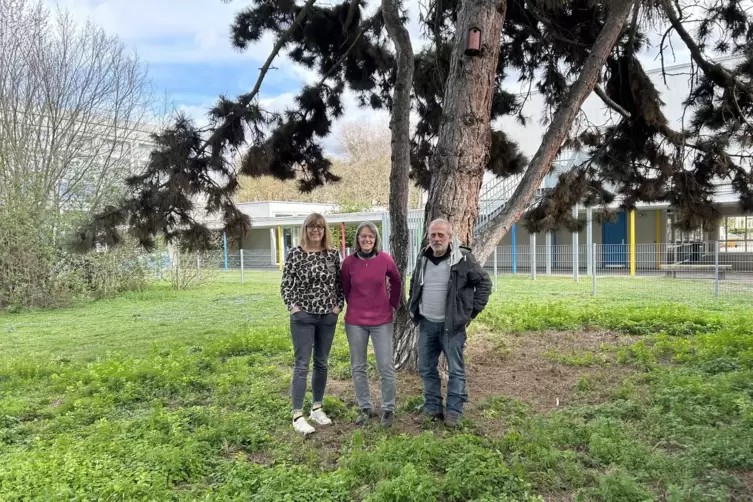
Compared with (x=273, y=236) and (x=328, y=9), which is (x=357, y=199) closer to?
(x=273, y=236)

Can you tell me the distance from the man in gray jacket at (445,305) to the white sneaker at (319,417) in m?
0.73

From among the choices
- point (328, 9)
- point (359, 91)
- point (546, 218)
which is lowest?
point (546, 218)

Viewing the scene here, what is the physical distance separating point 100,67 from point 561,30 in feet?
41.3

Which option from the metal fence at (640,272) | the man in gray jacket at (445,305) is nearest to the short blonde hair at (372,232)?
the man in gray jacket at (445,305)

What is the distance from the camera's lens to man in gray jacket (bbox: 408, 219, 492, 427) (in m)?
3.72

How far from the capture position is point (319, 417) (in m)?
3.99

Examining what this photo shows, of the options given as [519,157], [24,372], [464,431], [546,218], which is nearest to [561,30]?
[519,157]

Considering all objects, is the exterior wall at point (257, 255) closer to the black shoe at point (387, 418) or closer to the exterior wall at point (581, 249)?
the exterior wall at point (581, 249)

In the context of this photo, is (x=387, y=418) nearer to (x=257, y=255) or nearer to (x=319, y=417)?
(x=319, y=417)

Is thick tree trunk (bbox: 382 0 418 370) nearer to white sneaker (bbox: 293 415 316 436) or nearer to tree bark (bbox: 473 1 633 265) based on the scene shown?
tree bark (bbox: 473 1 633 265)

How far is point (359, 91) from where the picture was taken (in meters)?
7.60

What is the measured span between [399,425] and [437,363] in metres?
0.53

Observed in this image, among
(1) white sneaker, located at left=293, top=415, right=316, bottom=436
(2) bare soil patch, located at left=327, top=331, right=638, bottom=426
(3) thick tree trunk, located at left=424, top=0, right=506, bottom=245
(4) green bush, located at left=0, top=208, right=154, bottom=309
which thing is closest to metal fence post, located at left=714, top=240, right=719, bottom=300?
(2) bare soil patch, located at left=327, top=331, right=638, bottom=426

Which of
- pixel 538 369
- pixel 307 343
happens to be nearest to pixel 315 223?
pixel 307 343
